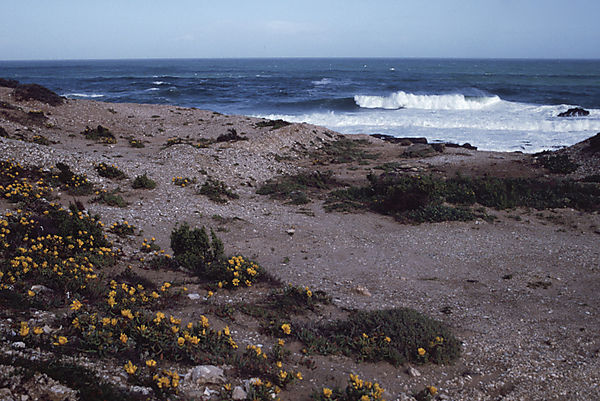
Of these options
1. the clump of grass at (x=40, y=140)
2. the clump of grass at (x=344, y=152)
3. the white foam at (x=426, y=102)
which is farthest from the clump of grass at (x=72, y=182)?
the white foam at (x=426, y=102)

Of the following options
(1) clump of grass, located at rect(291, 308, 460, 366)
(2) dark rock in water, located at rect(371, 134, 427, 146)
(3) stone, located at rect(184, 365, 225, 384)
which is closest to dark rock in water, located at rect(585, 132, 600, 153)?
(2) dark rock in water, located at rect(371, 134, 427, 146)

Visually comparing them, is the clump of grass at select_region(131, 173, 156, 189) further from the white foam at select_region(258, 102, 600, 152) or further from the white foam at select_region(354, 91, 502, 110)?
the white foam at select_region(354, 91, 502, 110)

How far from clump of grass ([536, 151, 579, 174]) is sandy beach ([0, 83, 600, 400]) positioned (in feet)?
0.95

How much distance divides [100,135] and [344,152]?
12.1 meters

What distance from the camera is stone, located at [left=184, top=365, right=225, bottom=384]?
363 cm

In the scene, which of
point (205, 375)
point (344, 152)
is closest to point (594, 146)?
point (344, 152)

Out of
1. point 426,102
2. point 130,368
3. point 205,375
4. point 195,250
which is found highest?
point 426,102

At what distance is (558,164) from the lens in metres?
15.4

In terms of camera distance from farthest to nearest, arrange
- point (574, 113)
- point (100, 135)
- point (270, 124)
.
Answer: point (574, 113), point (270, 124), point (100, 135)

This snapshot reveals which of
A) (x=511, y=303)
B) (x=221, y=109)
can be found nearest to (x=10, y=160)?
(x=511, y=303)

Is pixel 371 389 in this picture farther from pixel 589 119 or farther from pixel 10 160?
pixel 589 119

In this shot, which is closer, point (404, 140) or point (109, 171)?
point (109, 171)

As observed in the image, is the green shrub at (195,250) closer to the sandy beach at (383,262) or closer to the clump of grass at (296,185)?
the sandy beach at (383,262)

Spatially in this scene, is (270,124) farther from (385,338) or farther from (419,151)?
(385,338)
